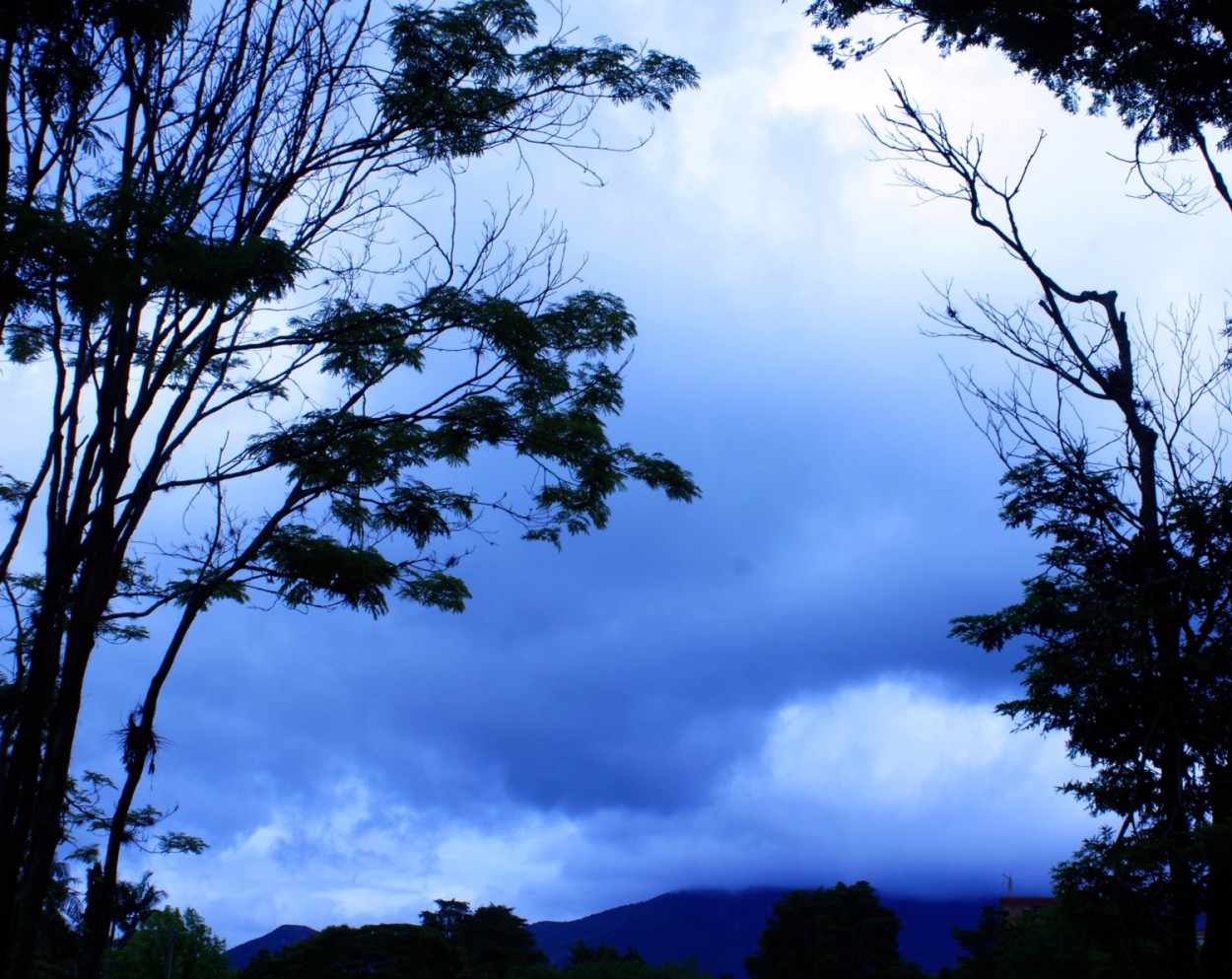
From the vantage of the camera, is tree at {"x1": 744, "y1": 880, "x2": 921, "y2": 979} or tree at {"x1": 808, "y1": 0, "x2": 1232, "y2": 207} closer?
tree at {"x1": 808, "y1": 0, "x2": 1232, "y2": 207}

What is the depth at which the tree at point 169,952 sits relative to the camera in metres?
33.1

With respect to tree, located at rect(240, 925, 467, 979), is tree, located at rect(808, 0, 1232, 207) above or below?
above

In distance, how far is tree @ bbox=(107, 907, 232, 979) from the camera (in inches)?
1304

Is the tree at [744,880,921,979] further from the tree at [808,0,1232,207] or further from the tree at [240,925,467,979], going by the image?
the tree at [808,0,1232,207]

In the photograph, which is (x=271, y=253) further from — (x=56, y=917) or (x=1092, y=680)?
(x=56, y=917)

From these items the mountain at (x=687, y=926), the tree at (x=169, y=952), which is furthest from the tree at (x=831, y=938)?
the mountain at (x=687, y=926)

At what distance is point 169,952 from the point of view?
32.4m

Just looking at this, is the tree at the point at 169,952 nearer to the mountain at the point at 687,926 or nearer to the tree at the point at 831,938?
the tree at the point at 831,938

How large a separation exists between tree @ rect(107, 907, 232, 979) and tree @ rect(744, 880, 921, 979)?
21130 mm

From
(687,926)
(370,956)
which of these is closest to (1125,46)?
(370,956)

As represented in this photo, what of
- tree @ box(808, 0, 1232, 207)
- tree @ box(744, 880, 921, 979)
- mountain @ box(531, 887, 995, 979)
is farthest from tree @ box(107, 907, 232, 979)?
mountain @ box(531, 887, 995, 979)

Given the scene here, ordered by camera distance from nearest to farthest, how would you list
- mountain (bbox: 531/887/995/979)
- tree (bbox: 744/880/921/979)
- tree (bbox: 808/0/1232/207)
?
tree (bbox: 808/0/1232/207) < tree (bbox: 744/880/921/979) < mountain (bbox: 531/887/995/979)

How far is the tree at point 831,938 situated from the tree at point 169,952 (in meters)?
21.1

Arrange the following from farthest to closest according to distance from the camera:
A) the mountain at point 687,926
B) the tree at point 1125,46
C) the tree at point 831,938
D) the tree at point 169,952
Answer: the mountain at point 687,926 < the tree at point 831,938 < the tree at point 169,952 < the tree at point 1125,46
